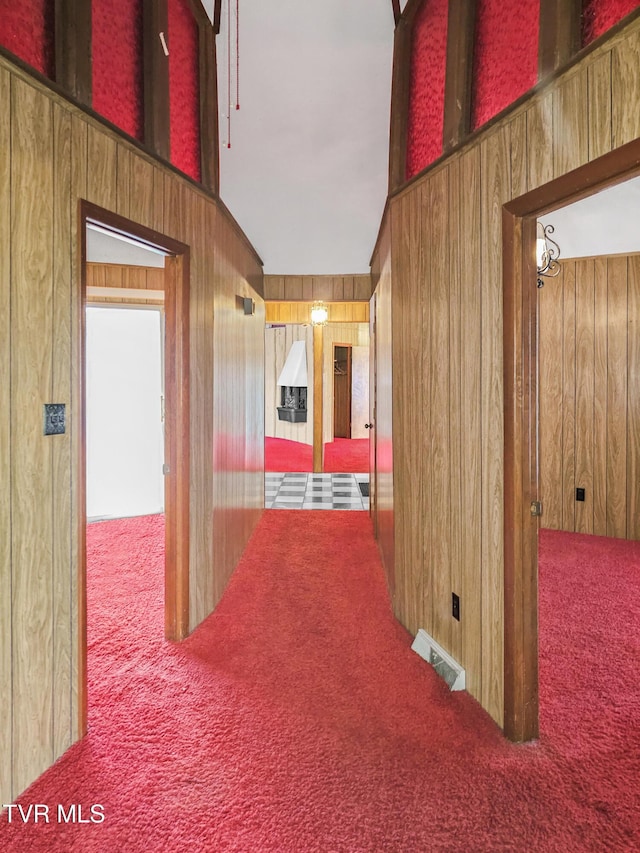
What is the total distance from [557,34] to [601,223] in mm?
2387

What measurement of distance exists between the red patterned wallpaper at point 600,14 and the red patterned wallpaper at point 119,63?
1.60 meters

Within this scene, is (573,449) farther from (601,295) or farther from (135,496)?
(135,496)

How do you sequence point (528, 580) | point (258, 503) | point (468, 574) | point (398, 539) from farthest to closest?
point (258, 503) < point (398, 539) < point (468, 574) < point (528, 580)

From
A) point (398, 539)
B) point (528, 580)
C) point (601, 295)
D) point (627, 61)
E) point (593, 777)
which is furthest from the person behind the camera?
point (601, 295)

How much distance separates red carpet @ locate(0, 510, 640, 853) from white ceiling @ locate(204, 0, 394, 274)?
2554 millimetres

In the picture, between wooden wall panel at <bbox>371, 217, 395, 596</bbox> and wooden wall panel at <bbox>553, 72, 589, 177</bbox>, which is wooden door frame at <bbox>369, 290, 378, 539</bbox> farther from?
wooden wall panel at <bbox>553, 72, 589, 177</bbox>

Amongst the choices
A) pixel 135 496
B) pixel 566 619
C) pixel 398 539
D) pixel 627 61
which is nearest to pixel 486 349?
pixel 627 61

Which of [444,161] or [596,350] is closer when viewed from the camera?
[444,161]

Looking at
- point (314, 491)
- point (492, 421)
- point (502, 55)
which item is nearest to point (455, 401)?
point (492, 421)

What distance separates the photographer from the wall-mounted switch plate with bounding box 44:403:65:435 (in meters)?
1.46

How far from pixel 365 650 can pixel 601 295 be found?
11.8 ft

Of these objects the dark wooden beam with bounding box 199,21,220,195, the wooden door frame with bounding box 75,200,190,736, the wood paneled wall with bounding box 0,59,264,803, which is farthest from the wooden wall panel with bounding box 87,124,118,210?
the dark wooden beam with bounding box 199,21,220,195

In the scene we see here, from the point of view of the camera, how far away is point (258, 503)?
167 inches

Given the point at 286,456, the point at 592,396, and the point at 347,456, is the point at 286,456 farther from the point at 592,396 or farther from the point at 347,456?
the point at 592,396
